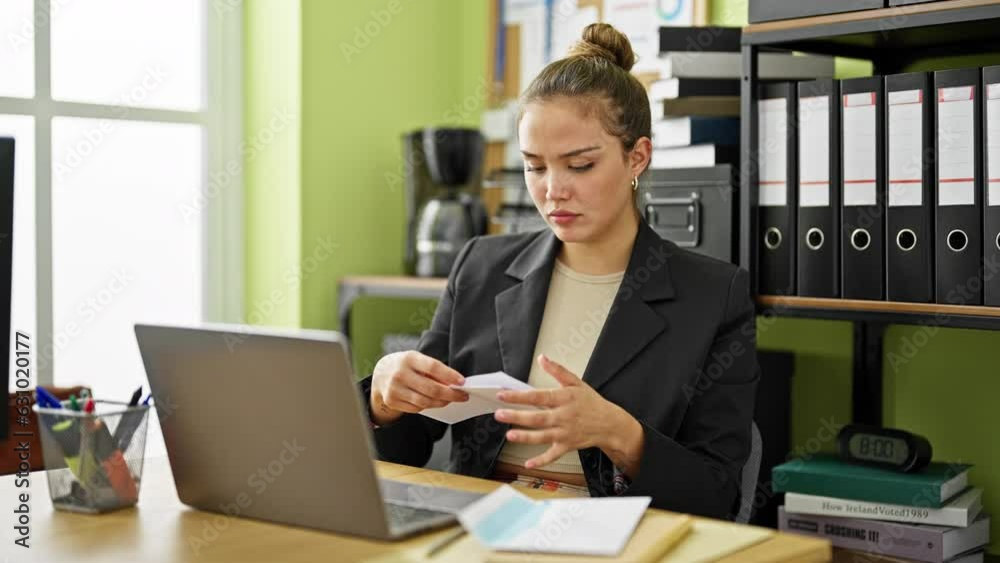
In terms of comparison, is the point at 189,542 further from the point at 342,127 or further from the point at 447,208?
the point at 342,127

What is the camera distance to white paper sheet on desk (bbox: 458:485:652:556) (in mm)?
1042

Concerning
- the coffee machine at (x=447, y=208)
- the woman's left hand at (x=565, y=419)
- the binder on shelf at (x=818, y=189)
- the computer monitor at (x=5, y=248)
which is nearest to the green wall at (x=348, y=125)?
the coffee machine at (x=447, y=208)

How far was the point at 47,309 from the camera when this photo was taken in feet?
8.30

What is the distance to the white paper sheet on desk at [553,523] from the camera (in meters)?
1.04

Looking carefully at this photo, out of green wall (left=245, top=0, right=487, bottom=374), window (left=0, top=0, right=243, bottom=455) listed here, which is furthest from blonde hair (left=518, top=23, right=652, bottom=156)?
window (left=0, top=0, right=243, bottom=455)

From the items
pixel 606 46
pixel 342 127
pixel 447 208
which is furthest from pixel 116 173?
pixel 606 46

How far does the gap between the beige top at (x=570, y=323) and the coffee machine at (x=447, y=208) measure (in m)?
0.96

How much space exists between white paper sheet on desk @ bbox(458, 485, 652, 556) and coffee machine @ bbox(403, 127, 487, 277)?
156 centimetres

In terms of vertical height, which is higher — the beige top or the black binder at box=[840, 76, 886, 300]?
the black binder at box=[840, 76, 886, 300]

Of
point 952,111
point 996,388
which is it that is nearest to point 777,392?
point 996,388

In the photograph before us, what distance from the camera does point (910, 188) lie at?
5.91ft

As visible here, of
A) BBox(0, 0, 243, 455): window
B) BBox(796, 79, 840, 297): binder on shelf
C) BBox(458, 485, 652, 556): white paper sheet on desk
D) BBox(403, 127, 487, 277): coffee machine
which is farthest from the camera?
BBox(403, 127, 487, 277): coffee machine

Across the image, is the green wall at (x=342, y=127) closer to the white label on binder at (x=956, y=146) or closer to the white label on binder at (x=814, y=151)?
the white label on binder at (x=814, y=151)

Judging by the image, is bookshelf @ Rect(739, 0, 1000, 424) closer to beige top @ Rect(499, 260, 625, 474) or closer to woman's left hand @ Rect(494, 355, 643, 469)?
beige top @ Rect(499, 260, 625, 474)
